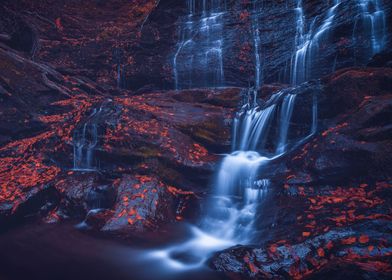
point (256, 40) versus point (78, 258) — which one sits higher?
point (256, 40)

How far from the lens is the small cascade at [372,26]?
29.9 feet

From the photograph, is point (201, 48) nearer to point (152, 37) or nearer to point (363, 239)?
point (152, 37)

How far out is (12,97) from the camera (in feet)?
29.5

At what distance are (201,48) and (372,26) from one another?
6.56 m

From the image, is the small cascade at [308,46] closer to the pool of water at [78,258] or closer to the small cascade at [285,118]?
the small cascade at [285,118]

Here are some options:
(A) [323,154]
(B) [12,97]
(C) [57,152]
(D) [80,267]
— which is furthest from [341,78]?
(B) [12,97]

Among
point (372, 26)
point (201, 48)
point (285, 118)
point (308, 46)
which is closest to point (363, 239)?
point (285, 118)

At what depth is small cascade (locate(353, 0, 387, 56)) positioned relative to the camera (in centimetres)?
912

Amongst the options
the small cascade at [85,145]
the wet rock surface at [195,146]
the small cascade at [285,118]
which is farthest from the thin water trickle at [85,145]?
the small cascade at [285,118]

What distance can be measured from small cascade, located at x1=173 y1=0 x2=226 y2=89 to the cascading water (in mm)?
3481

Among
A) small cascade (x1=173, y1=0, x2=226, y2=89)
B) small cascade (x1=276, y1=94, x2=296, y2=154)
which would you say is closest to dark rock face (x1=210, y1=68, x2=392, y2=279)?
small cascade (x1=276, y1=94, x2=296, y2=154)

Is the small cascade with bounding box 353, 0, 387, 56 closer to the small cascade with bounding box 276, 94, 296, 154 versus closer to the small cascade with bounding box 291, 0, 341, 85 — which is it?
the small cascade with bounding box 291, 0, 341, 85

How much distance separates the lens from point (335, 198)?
5.19 m

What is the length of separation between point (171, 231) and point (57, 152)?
4079 mm
